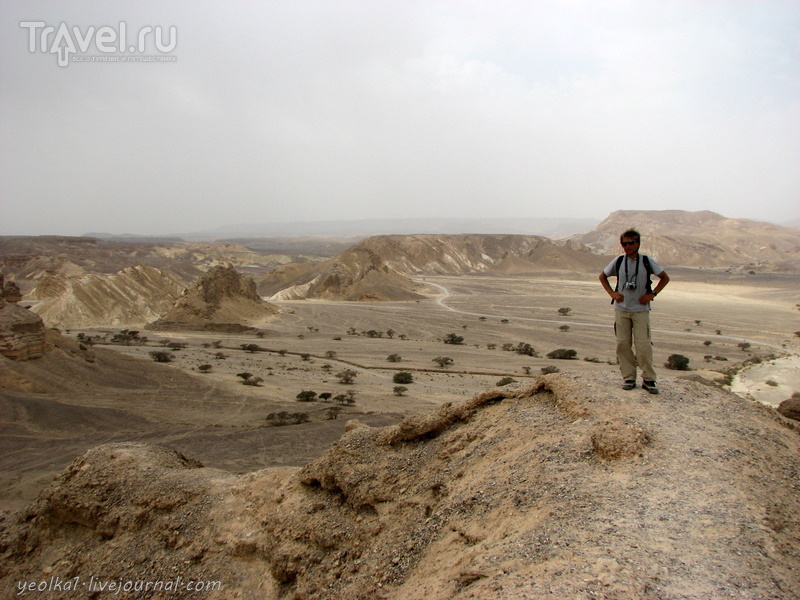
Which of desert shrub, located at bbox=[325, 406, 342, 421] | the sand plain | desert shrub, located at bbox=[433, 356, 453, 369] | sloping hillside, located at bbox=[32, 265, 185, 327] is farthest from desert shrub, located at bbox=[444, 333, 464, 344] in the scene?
sloping hillside, located at bbox=[32, 265, 185, 327]

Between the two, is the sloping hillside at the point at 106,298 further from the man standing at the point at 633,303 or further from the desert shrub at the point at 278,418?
the man standing at the point at 633,303

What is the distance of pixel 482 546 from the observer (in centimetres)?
311

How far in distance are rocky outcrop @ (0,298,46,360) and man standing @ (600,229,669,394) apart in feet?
56.8

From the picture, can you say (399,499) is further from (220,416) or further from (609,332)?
(609,332)

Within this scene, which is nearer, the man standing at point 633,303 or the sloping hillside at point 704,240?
the man standing at point 633,303

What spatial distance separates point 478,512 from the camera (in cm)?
355

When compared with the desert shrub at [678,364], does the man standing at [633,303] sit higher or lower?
higher

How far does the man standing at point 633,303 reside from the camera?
188 inches

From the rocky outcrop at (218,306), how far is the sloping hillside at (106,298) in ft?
12.4

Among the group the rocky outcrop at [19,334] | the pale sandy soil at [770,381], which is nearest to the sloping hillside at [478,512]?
the rocky outcrop at [19,334]

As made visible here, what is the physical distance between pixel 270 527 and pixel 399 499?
1302 mm

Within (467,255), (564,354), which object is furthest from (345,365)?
(467,255)

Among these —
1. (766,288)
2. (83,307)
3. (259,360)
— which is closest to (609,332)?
(259,360)

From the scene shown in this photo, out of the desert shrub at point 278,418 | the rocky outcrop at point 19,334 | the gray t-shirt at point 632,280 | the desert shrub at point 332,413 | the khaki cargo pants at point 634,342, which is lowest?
the desert shrub at point 332,413
